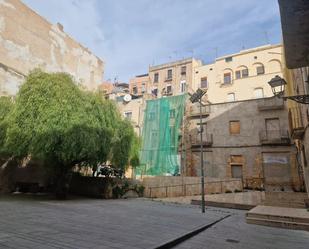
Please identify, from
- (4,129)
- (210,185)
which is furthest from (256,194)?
(4,129)

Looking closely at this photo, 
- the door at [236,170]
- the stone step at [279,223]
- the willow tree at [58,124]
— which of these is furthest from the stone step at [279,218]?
the door at [236,170]

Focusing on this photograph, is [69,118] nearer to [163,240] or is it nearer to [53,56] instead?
[163,240]

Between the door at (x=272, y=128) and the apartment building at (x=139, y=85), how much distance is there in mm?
20577

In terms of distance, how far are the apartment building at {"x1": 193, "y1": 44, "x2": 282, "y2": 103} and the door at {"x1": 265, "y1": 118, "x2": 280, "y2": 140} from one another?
328 inches

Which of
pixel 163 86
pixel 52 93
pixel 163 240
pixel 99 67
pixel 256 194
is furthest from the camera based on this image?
pixel 163 86

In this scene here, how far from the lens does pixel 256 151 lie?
22.3 metres

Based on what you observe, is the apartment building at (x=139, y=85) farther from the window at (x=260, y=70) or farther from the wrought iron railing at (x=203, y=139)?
the wrought iron railing at (x=203, y=139)

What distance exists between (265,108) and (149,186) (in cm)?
1229

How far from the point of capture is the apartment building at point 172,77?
36250 millimetres

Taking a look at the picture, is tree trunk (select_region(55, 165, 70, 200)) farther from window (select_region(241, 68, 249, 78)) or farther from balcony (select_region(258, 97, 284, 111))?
window (select_region(241, 68, 249, 78))

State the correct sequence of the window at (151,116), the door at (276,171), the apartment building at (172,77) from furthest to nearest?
the apartment building at (172,77) → the window at (151,116) → the door at (276,171)

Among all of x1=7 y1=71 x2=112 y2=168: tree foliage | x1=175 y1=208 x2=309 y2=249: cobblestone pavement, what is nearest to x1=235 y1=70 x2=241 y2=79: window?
x1=7 y1=71 x2=112 y2=168: tree foliage

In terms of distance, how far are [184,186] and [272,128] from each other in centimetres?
971

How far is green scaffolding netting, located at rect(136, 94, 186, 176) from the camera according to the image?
26.1 m
